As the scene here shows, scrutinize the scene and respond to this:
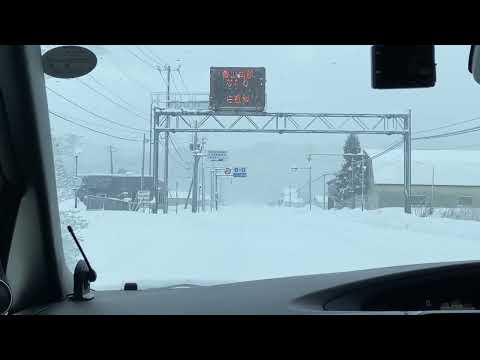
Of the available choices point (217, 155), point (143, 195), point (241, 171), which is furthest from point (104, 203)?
point (241, 171)

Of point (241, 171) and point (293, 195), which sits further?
point (293, 195)

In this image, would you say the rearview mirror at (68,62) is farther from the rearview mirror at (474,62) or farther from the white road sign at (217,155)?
the rearview mirror at (474,62)

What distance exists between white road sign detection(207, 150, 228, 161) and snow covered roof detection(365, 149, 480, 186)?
1.26 m

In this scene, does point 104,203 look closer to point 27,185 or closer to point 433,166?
point 27,185

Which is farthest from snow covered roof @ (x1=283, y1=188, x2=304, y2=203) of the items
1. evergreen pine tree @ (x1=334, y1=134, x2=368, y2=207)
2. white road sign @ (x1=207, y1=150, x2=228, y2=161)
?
white road sign @ (x1=207, y1=150, x2=228, y2=161)

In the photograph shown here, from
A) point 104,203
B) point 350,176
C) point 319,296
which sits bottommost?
point 319,296

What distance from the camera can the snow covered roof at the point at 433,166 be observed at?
5.33 meters

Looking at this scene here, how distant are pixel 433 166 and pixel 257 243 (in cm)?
207

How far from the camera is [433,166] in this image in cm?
534

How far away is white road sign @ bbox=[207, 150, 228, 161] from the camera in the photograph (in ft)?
17.5

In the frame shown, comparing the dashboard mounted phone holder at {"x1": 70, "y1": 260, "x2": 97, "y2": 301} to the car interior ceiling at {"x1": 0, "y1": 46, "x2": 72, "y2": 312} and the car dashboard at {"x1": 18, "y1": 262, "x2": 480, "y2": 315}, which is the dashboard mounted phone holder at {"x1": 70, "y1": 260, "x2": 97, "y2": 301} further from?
the car interior ceiling at {"x1": 0, "y1": 46, "x2": 72, "y2": 312}

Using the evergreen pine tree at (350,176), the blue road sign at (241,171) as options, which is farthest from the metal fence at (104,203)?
the evergreen pine tree at (350,176)

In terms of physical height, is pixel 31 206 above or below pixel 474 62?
below

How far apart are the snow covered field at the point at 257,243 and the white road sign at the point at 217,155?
0.75 meters
